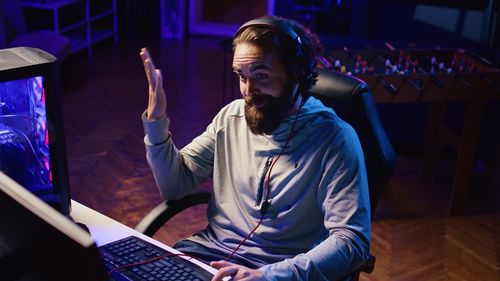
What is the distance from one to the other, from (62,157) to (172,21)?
20.0 feet

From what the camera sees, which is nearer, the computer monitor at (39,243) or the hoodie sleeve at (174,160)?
the computer monitor at (39,243)

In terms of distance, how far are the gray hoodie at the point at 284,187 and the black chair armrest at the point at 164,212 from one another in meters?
0.03

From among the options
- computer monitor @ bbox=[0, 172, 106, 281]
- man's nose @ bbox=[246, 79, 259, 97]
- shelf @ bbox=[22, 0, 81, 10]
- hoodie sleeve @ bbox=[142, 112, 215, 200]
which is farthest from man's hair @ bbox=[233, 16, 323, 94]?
shelf @ bbox=[22, 0, 81, 10]

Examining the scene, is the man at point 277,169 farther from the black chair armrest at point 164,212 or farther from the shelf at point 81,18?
the shelf at point 81,18

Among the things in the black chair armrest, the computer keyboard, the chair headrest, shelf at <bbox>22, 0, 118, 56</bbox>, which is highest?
the chair headrest

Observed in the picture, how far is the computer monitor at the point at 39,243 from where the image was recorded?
106 cm

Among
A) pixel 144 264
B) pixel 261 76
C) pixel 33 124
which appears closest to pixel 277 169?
pixel 261 76

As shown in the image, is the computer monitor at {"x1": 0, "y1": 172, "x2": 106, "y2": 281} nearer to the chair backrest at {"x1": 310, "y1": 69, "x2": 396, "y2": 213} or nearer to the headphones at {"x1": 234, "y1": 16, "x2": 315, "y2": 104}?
the headphones at {"x1": 234, "y1": 16, "x2": 315, "y2": 104}

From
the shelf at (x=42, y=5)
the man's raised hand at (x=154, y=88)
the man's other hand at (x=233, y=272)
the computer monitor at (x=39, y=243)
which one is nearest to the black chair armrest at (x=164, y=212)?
the man's raised hand at (x=154, y=88)

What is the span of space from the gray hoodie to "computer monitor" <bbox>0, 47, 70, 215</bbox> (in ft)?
0.99

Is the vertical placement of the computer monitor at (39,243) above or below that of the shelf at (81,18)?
above

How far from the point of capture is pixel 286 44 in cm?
193

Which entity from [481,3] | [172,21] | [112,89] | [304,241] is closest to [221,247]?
[304,241]

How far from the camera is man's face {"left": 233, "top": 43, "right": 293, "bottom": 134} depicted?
76.2 inches
